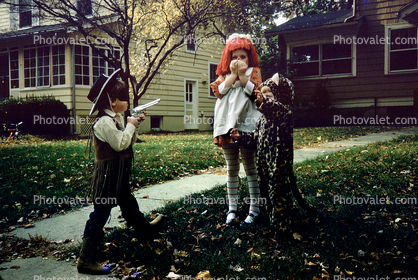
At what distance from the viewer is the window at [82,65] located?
15584mm

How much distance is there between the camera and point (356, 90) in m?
15.1

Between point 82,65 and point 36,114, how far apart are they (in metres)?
3.15

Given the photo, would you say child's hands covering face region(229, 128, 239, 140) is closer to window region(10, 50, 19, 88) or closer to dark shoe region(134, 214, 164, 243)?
dark shoe region(134, 214, 164, 243)

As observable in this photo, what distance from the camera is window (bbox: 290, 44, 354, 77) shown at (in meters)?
15.6

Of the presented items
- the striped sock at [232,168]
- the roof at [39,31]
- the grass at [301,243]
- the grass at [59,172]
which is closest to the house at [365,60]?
the grass at [59,172]

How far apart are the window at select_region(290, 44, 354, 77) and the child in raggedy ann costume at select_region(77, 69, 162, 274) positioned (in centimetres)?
1374

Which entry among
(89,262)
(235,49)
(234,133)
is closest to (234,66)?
(235,49)

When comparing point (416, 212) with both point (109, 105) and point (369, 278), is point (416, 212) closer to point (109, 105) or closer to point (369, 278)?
point (369, 278)

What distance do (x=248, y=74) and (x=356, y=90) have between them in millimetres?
13116

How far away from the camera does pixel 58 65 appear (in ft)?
51.5

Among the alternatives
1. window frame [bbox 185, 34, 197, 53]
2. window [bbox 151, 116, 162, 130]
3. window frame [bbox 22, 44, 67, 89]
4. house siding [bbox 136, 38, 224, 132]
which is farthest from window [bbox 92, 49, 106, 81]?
window frame [bbox 185, 34, 197, 53]

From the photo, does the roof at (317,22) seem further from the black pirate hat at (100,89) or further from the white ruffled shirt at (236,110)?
the black pirate hat at (100,89)

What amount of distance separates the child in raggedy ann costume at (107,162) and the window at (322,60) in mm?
13741

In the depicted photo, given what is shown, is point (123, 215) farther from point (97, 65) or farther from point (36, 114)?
point (97, 65)
